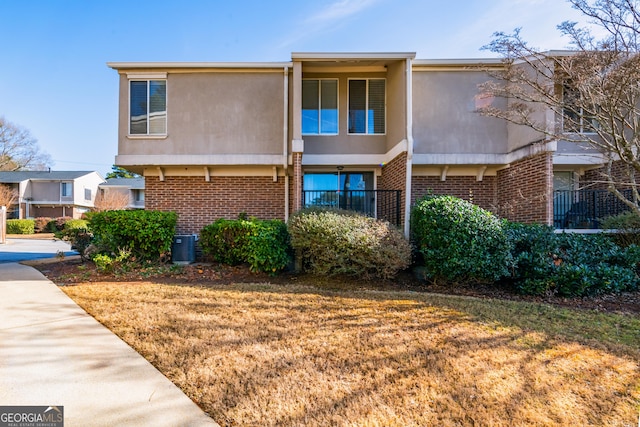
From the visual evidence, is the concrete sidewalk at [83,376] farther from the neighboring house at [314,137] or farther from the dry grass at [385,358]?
the neighboring house at [314,137]

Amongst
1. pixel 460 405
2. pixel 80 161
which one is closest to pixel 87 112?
pixel 460 405

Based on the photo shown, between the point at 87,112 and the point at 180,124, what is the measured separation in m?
15.7

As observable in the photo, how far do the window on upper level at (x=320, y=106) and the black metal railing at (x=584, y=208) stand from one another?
671 centimetres

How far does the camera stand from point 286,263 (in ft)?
23.4

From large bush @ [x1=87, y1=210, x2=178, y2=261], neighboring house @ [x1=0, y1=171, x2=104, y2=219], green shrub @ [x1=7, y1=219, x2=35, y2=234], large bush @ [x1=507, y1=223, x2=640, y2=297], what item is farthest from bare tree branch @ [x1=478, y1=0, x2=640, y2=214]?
neighboring house @ [x1=0, y1=171, x2=104, y2=219]

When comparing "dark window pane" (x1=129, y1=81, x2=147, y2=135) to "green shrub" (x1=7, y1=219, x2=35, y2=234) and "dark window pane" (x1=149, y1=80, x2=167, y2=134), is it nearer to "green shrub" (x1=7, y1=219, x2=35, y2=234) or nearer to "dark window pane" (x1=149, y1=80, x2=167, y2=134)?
"dark window pane" (x1=149, y1=80, x2=167, y2=134)

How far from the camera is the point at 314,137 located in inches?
374

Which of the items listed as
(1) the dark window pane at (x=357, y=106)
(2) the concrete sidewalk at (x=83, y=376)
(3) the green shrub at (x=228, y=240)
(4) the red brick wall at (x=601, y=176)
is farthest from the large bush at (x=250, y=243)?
(4) the red brick wall at (x=601, y=176)

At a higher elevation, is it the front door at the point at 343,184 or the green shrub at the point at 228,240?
the front door at the point at 343,184

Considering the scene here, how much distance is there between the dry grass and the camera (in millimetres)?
2275

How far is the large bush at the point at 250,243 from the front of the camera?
22.6 ft

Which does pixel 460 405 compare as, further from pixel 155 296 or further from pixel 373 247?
pixel 155 296

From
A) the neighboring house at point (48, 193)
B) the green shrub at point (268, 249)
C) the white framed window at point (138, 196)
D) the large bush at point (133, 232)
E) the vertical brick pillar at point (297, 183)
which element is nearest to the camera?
the green shrub at point (268, 249)

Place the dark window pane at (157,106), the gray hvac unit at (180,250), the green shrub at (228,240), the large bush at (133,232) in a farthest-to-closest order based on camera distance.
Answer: the dark window pane at (157,106) < the gray hvac unit at (180,250) < the large bush at (133,232) < the green shrub at (228,240)
